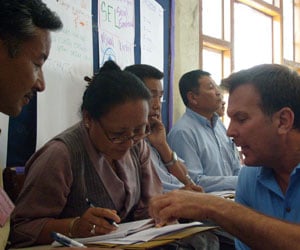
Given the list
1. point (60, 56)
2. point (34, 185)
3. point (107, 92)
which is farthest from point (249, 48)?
point (34, 185)

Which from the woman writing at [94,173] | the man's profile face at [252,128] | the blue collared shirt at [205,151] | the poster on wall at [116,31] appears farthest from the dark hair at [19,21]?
the blue collared shirt at [205,151]

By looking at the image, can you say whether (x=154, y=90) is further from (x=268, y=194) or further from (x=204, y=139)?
(x=268, y=194)

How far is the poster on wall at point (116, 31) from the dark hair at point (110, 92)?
70 centimetres

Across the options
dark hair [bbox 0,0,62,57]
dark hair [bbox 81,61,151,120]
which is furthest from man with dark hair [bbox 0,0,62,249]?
dark hair [bbox 81,61,151,120]

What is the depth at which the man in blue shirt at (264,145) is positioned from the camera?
125 cm

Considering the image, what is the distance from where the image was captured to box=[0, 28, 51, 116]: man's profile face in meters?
1.14

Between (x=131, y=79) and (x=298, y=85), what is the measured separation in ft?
2.01

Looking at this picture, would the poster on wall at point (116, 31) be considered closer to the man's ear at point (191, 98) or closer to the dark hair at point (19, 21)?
the man's ear at point (191, 98)

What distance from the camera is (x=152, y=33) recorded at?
9.73 feet

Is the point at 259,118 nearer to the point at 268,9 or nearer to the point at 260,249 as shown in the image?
the point at 260,249

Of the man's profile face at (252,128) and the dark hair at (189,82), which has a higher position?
the dark hair at (189,82)

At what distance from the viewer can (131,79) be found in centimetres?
173

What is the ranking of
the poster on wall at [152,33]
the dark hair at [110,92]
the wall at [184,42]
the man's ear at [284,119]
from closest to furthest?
1. the man's ear at [284,119]
2. the dark hair at [110,92]
3. the poster on wall at [152,33]
4. the wall at [184,42]

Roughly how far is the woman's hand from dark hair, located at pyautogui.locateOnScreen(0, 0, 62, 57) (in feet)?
1.73
